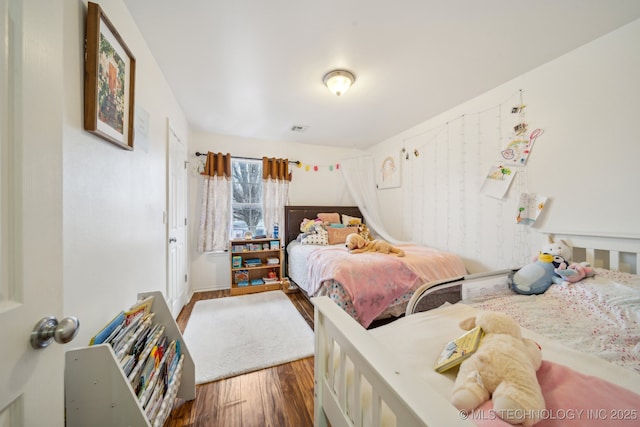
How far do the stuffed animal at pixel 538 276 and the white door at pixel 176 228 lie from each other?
290 centimetres

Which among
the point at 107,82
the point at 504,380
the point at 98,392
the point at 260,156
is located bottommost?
the point at 98,392

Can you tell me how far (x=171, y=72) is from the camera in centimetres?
194

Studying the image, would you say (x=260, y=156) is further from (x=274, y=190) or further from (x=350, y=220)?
(x=350, y=220)

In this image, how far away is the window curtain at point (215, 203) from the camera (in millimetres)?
3232

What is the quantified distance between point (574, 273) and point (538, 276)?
174 millimetres

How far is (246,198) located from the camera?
11.9 ft

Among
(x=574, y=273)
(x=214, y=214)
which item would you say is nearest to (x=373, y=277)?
(x=574, y=273)

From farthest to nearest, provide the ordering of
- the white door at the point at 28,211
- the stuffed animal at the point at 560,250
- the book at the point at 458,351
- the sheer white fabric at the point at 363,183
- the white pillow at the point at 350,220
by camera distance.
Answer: the sheer white fabric at the point at 363,183 → the white pillow at the point at 350,220 → the stuffed animal at the point at 560,250 → the book at the point at 458,351 → the white door at the point at 28,211

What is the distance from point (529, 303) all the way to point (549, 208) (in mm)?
1035

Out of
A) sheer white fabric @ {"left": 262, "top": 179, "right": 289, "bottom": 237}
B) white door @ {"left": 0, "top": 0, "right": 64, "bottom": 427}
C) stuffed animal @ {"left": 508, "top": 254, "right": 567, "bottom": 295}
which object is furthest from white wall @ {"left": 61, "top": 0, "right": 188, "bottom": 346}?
stuffed animal @ {"left": 508, "top": 254, "right": 567, "bottom": 295}

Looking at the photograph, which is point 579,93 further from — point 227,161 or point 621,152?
point 227,161

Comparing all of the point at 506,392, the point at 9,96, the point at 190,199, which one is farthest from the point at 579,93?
the point at 190,199

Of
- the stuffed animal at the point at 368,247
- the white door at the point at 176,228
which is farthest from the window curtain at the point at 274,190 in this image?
the stuffed animal at the point at 368,247

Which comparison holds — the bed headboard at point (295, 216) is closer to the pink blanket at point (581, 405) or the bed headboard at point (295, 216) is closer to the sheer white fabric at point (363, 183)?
the sheer white fabric at point (363, 183)
